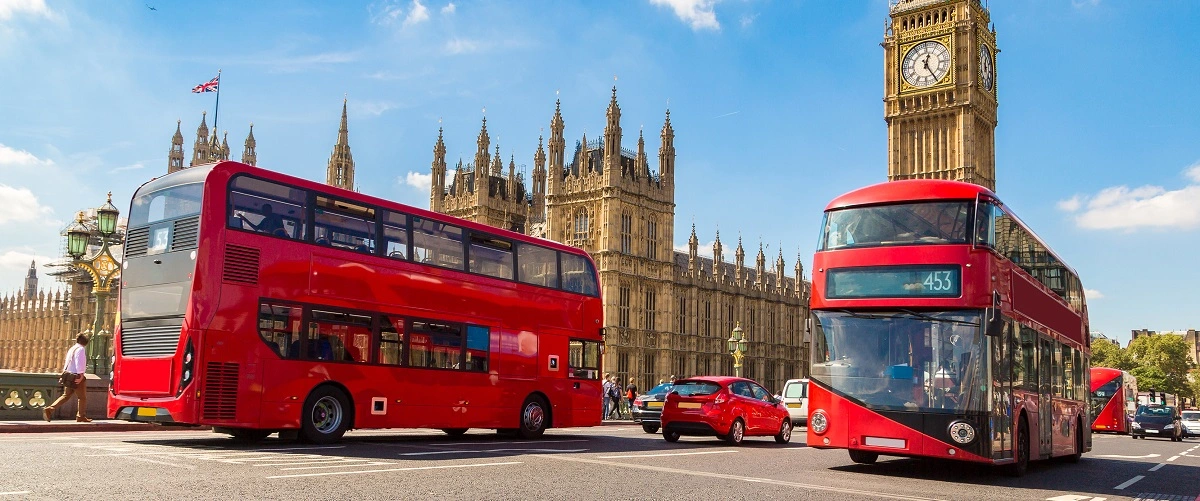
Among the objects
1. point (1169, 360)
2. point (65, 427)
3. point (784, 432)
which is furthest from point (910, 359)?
point (1169, 360)

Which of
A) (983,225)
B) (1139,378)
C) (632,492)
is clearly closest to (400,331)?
(632,492)

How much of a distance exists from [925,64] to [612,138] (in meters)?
23.3

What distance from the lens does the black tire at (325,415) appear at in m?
14.0

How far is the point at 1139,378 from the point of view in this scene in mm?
97438

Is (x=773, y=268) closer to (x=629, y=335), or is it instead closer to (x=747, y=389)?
(x=629, y=335)

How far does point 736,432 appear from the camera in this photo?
18578 millimetres

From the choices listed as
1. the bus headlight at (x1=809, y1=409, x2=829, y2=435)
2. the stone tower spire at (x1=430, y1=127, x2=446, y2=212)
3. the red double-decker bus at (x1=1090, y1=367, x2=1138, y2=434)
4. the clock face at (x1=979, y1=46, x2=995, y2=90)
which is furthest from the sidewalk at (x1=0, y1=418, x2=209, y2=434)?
the clock face at (x1=979, y1=46, x2=995, y2=90)

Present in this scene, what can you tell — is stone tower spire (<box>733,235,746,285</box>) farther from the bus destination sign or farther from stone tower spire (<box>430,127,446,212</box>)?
the bus destination sign

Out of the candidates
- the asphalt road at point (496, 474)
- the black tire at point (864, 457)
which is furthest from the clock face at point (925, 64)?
the black tire at point (864, 457)

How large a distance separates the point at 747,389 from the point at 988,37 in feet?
167

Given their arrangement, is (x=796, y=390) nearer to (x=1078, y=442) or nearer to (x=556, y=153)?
(x=1078, y=442)

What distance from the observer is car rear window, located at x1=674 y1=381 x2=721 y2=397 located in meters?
18.5

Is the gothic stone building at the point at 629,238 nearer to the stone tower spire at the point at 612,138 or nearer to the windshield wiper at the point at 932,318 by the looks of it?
the stone tower spire at the point at 612,138

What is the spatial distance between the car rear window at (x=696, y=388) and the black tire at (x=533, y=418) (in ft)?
8.72
